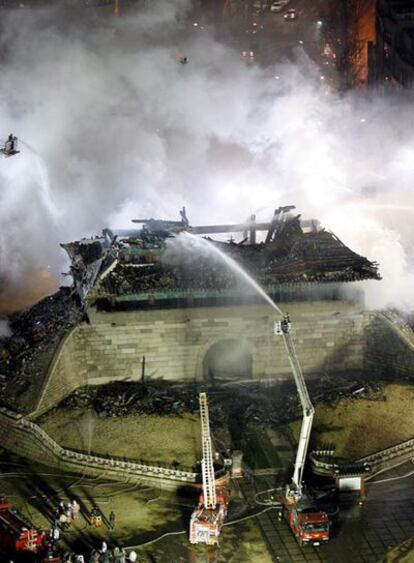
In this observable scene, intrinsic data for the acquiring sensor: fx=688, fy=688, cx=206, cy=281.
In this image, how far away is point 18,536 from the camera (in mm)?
22391

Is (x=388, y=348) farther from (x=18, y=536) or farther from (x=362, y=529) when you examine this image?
A: (x=18, y=536)

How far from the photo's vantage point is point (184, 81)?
75812mm

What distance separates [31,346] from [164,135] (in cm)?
4512

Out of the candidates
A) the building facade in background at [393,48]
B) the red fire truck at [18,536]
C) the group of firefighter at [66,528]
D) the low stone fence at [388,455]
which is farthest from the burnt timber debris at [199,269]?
the building facade in background at [393,48]

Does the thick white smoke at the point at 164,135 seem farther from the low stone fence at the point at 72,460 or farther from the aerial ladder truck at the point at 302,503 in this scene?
the aerial ladder truck at the point at 302,503

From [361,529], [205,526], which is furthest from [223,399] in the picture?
[361,529]

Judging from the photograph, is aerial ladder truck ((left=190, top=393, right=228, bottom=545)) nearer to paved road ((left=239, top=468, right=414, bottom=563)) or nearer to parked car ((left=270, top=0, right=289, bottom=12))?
paved road ((left=239, top=468, right=414, bottom=563))

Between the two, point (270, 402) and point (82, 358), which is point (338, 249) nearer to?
point (270, 402)

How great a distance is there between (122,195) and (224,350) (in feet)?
128

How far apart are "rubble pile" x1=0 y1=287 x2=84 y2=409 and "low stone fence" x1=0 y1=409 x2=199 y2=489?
4.68 feet

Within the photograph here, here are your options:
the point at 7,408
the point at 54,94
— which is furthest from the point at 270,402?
the point at 54,94

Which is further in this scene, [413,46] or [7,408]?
[413,46]

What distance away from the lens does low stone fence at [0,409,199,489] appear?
27736mm

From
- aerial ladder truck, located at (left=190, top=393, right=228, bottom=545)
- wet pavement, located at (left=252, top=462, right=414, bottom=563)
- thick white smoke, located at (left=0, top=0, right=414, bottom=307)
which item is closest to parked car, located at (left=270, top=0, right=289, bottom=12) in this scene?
thick white smoke, located at (left=0, top=0, right=414, bottom=307)
